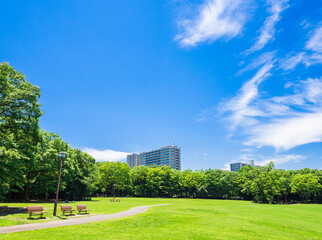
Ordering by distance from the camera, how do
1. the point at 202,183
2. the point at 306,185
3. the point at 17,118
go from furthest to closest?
the point at 202,183 < the point at 306,185 < the point at 17,118

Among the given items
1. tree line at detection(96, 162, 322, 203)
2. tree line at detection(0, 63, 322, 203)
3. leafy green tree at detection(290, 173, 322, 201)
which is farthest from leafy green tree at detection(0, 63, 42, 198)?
leafy green tree at detection(290, 173, 322, 201)

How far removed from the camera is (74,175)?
1887 inches

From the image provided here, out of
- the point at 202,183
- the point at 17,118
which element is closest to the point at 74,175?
the point at 17,118

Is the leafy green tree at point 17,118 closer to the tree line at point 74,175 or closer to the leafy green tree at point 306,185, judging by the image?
the tree line at point 74,175

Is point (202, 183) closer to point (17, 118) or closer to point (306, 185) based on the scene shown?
point (306, 185)

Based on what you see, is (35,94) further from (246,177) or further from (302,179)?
(302,179)

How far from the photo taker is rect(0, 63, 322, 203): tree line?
24.4 metres

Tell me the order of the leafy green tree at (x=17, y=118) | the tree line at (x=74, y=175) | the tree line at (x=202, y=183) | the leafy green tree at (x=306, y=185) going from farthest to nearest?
the tree line at (x=202, y=183) < the leafy green tree at (x=306, y=185) < the tree line at (x=74, y=175) < the leafy green tree at (x=17, y=118)

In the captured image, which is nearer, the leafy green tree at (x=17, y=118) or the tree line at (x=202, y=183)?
the leafy green tree at (x=17, y=118)

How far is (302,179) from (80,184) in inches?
3364

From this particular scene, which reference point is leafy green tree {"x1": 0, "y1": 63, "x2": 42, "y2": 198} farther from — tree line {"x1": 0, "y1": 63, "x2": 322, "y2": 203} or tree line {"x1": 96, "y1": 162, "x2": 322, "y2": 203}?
tree line {"x1": 96, "y1": 162, "x2": 322, "y2": 203}

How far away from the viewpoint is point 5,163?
2073 centimetres

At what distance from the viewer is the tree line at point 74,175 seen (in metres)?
24.4

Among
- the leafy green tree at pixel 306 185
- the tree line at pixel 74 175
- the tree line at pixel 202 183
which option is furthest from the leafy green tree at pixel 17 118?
the leafy green tree at pixel 306 185
